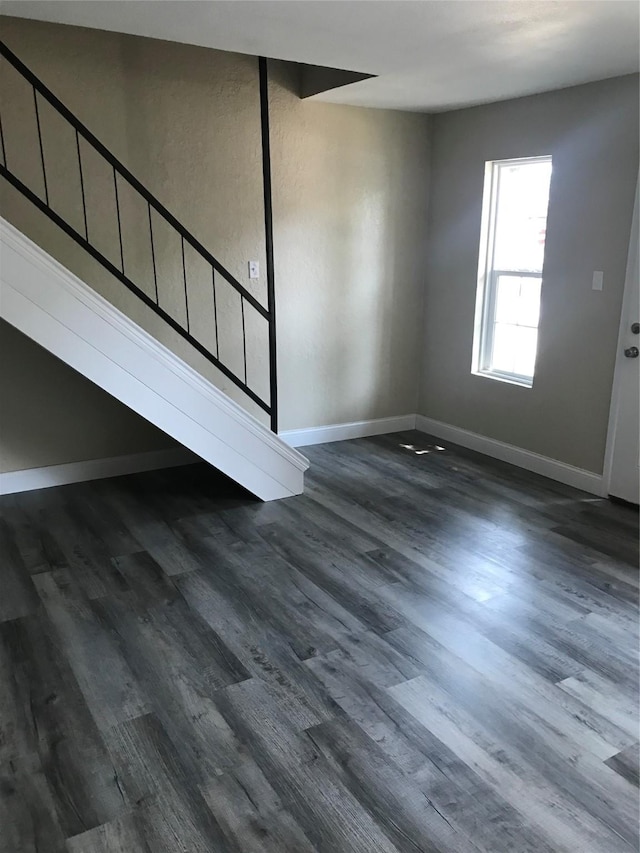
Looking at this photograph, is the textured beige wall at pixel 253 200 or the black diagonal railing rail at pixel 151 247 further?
the textured beige wall at pixel 253 200

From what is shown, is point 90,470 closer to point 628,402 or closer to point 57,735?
point 57,735

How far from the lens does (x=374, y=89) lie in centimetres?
430

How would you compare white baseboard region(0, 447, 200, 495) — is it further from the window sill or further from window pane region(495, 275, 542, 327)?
window pane region(495, 275, 542, 327)

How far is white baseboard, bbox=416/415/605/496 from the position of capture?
4417 millimetres

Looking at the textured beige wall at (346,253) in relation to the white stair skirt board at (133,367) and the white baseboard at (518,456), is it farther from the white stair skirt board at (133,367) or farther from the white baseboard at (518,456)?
the white stair skirt board at (133,367)

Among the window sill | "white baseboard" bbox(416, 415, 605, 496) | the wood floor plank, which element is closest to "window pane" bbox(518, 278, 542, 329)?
the window sill

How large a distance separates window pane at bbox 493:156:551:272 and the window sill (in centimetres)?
78

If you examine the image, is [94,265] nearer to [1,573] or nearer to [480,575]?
[1,573]

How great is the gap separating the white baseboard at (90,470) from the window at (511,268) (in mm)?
2395

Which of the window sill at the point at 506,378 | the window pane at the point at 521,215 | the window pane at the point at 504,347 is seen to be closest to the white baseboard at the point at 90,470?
the window sill at the point at 506,378

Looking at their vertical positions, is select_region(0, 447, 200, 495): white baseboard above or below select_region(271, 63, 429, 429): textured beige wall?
below

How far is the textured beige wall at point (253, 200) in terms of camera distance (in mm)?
3990

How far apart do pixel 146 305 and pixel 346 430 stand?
2.02 meters

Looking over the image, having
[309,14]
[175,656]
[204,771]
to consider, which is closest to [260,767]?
[204,771]
